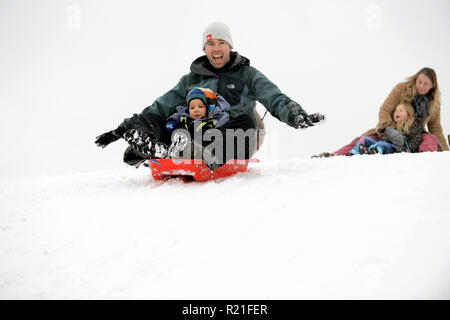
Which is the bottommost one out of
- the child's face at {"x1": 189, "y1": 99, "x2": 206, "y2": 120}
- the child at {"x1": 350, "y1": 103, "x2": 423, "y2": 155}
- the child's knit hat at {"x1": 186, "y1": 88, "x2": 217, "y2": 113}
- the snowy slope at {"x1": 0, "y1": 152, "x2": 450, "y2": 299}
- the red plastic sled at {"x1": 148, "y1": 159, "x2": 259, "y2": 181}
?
the snowy slope at {"x1": 0, "y1": 152, "x2": 450, "y2": 299}

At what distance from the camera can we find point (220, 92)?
2.34 m

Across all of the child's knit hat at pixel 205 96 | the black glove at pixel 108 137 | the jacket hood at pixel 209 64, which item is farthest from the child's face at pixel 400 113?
the black glove at pixel 108 137

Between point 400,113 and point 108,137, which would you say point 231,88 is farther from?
point 400,113

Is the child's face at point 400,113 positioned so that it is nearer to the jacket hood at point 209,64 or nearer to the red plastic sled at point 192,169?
the jacket hood at point 209,64

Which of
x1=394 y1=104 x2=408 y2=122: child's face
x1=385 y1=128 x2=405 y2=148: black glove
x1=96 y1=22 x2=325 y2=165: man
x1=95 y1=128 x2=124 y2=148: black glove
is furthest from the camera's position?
x1=394 y1=104 x2=408 y2=122: child's face

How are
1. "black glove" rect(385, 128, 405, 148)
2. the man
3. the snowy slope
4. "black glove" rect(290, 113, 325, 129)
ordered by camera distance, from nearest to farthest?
the snowy slope → "black glove" rect(290, 113, 325, 129) → the man → "black glove" rect(385, 128, 405, 148)

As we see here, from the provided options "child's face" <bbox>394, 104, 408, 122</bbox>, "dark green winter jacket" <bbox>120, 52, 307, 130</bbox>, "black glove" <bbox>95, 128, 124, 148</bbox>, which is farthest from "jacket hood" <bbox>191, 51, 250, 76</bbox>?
"child's face" <bbox>394, 104, 408, 122</bbox>

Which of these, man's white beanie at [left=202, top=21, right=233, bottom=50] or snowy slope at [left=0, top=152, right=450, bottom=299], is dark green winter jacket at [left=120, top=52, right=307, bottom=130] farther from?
snowy slope at [left=0, top=152, right=450, bottom=299]

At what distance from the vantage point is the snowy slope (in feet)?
2.84

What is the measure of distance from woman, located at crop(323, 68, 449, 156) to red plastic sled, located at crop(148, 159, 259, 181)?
217 centimetres

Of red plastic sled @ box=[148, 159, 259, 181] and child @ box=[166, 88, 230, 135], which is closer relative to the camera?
red plastic sled @ box=[148, 159, 259, 181]

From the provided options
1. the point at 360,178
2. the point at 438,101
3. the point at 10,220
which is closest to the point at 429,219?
the point at 360,178

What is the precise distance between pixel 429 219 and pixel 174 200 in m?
1.13
